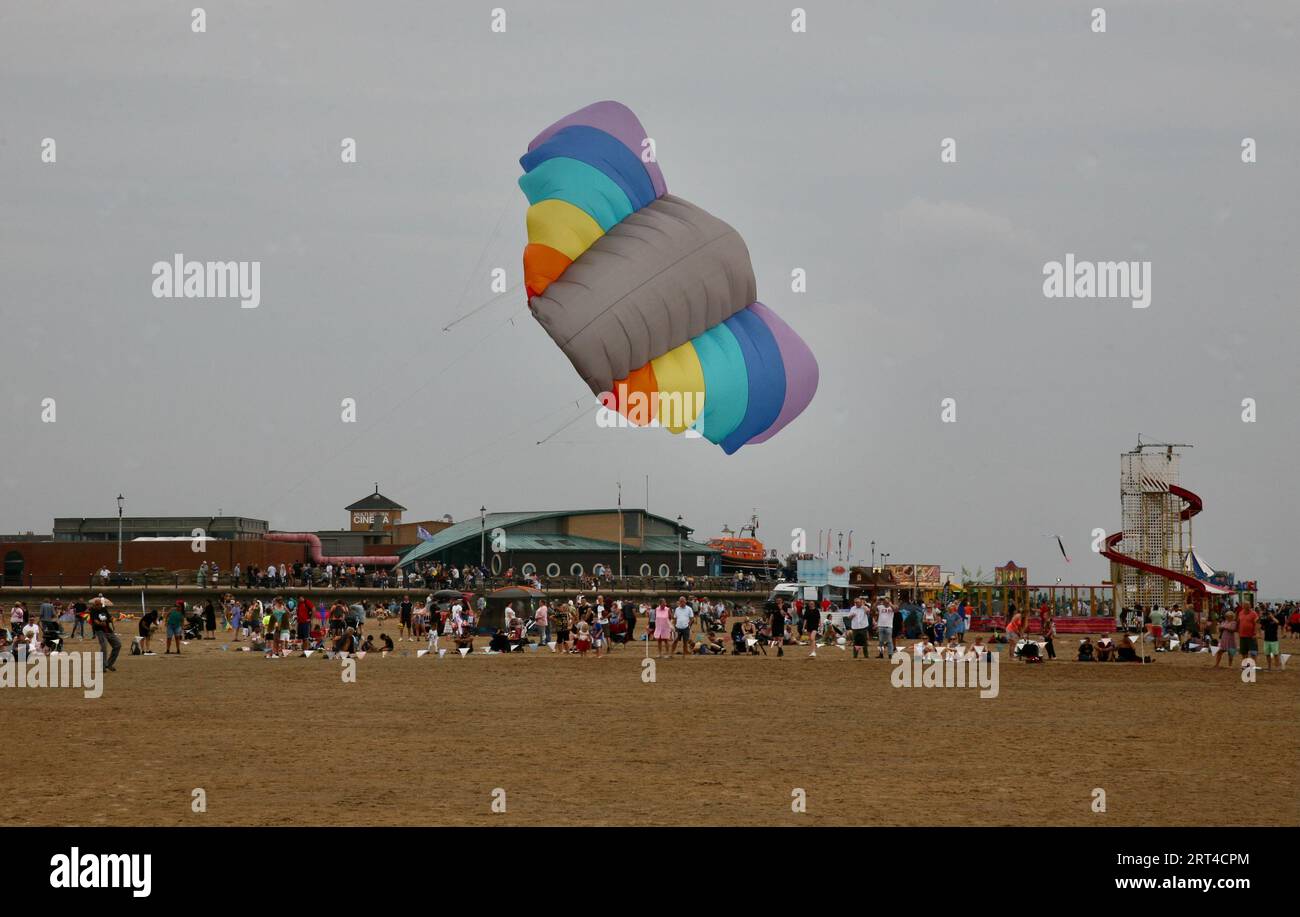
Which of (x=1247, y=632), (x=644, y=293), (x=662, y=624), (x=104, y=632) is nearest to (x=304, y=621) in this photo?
(x=104, y=632)

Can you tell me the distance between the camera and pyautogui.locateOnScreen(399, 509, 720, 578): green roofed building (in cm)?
8556

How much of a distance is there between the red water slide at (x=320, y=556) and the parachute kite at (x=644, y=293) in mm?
56943

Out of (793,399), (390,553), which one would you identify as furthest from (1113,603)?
(390,553)

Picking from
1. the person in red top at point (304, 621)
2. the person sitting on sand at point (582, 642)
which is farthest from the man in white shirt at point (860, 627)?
the person in red top at point (304, 621)

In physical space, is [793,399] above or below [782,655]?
above

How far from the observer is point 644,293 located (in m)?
25.1

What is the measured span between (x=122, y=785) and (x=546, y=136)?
15.8 metres

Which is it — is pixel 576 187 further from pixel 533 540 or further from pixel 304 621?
pixel 533 540

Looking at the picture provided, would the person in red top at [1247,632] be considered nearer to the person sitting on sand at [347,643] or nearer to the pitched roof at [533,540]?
the person sitting on sand at [347,643]

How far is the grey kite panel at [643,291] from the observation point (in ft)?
81.2

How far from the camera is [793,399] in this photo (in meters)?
27.0

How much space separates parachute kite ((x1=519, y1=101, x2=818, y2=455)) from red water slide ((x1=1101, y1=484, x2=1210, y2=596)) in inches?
915
